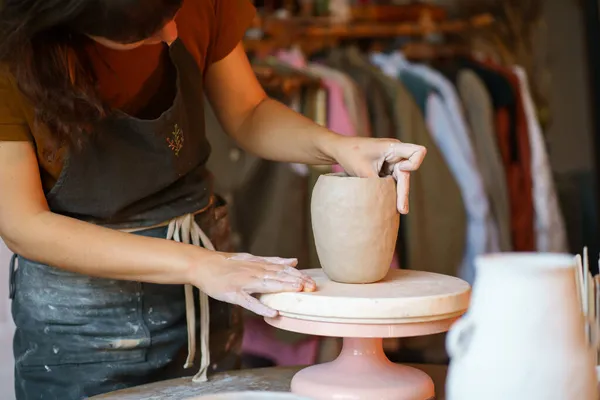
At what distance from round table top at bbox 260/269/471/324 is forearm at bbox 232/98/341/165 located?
1.12 feet

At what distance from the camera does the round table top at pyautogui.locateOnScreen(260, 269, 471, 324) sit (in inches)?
42.3

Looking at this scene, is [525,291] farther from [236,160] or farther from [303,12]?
[303,12]

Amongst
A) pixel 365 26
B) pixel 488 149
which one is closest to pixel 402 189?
pixel 488 149

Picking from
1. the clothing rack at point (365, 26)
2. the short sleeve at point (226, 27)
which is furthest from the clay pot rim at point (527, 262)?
the clothing rack at point (365, 26)

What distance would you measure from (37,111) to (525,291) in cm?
74

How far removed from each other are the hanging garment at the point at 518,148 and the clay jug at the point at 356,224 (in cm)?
134

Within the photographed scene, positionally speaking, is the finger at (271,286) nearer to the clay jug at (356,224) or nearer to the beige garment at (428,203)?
the clay jug at (356,224)

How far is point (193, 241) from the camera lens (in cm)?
144

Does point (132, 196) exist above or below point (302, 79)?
below

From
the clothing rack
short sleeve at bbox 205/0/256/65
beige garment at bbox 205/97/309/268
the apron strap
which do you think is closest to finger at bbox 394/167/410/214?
the apron strap

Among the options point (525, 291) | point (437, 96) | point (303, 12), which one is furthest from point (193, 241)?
point (303, 12)

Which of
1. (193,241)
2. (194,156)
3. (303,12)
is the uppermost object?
(303,12)

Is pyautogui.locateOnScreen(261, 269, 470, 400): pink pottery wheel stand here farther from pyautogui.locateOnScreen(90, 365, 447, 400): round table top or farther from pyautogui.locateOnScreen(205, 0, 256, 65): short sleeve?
pyautogui.locateOnScreen(205, 0, 256, 65): short sleeve

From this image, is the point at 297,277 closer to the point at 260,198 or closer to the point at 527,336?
the point at 527,336
